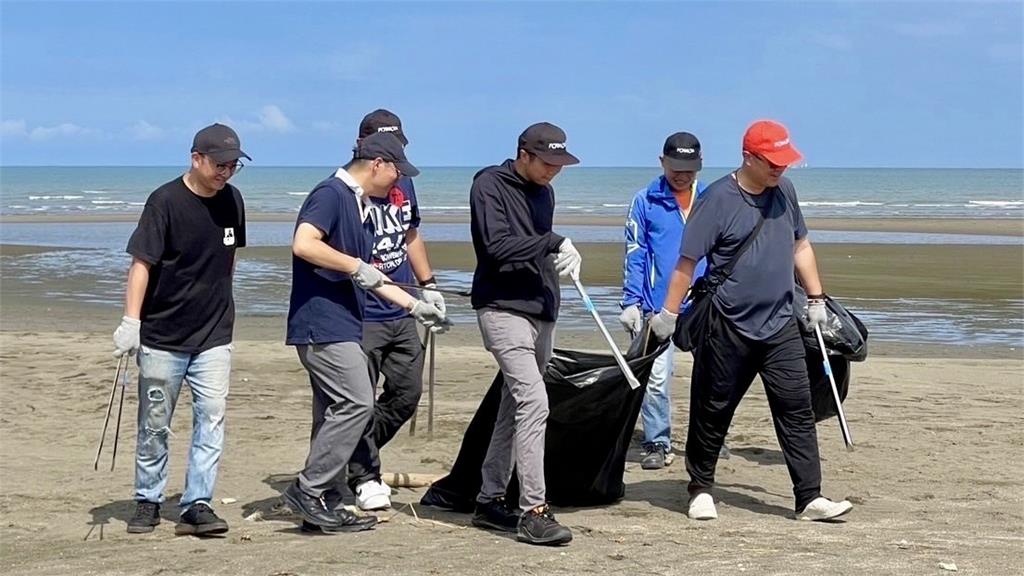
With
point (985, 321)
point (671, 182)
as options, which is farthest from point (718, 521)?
point (985, 321)

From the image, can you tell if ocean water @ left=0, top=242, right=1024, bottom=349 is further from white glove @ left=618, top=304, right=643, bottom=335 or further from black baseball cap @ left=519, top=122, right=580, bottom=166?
black baseball cap @ left=519, top=122, right=580, bottom=166

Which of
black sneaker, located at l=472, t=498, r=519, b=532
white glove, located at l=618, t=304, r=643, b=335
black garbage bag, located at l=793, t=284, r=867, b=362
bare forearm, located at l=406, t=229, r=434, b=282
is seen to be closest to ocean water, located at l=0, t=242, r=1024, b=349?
black garbage bag, located at l=793, t=284, r=867, b=362

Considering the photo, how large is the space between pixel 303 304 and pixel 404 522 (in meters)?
1.14

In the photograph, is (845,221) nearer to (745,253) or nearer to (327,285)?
(745,253)

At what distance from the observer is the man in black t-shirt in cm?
556

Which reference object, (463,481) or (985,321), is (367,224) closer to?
(463,481)

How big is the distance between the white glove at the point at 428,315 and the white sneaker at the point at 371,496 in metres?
0.85

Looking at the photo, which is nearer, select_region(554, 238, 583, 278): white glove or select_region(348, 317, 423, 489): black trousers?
select_region(554, 238, 583, 278): white glove

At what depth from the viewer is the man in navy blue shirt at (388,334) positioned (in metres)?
6.20

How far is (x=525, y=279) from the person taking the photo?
5.68 m

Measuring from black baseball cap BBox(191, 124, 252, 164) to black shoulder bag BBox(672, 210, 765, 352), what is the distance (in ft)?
7.00

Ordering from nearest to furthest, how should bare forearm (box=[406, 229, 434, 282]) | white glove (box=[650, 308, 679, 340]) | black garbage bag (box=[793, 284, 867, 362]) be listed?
white glove (box=[650, 308, 679, 340]) < bare forearm (box=[406, 229, 434, 282]) < black garbage bag (box=[793, 284, 867, 362])

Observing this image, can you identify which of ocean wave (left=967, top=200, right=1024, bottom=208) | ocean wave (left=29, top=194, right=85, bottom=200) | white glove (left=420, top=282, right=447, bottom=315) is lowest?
ocean wave (left=29, top=194, right=85, bottom=200)

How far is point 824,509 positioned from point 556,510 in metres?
1.23
